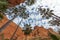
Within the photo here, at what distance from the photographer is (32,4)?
1.24 m

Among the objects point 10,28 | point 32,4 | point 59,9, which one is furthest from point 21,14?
point 59,9

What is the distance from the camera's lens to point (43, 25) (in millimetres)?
1343

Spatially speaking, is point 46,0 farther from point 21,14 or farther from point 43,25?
point 21,14

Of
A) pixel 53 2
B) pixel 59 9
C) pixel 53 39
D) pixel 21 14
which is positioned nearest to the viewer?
pixel 53 39

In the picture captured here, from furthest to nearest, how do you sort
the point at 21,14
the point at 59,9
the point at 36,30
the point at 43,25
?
1. the point at 59,9
2. the point at 43,25
3. the point at 36,30
4. the point at 21,14

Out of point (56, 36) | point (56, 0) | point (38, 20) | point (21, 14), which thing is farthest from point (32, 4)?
point (56, 36)

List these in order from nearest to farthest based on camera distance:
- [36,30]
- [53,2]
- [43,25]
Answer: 1. [36,30]
2. [43,25]
3. [53,2]

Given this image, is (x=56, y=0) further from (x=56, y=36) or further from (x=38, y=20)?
(x=56, y=36)

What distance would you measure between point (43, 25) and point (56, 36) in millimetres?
1161

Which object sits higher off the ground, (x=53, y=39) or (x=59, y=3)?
(x=53, y=39)

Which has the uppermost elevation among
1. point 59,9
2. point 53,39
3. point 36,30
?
point 53,39

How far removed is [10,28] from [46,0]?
50 cm

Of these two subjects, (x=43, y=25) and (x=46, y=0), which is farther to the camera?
(x=46, y=0)

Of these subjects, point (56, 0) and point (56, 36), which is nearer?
point (56, 36)
